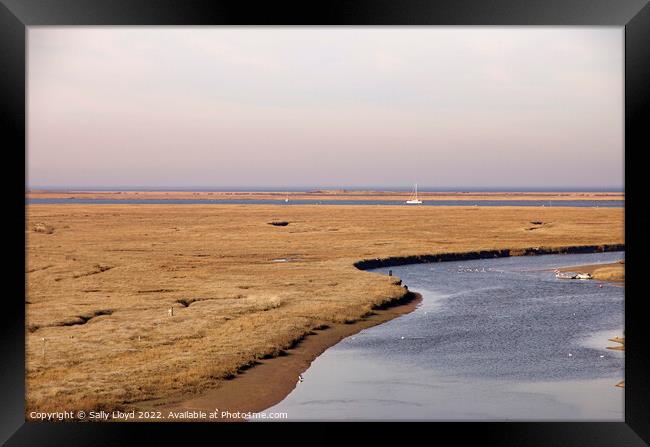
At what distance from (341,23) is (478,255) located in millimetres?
34588

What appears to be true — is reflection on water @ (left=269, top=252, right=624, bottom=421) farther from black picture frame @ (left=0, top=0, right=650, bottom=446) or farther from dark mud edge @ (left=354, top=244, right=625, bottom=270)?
dark mud edge @ (left=354, top=244, right=625, bottom=270)

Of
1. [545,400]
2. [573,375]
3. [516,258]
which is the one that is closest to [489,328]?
[573,375]

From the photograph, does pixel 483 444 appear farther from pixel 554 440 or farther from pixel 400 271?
pixel 400 271

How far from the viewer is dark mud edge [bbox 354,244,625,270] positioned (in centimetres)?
3569

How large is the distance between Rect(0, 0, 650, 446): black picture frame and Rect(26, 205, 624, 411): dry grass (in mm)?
5376

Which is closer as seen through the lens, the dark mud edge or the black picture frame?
the black picture frame

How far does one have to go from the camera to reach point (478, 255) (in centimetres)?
4056

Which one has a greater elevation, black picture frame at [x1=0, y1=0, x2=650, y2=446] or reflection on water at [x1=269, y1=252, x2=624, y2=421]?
black picture frame at [x1=0, y1=0, x2=650, y2=446]

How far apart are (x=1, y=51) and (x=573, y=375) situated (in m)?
12.9

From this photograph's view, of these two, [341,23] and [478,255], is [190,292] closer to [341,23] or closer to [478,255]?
[341,23]

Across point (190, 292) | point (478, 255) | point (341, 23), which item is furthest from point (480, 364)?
point (478, 255)

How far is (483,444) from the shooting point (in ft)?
22.7

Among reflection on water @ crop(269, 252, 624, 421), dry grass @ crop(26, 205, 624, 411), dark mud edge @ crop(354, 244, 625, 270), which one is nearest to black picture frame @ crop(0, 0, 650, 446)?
dry grass @ crop(26, 205, 624, 411)

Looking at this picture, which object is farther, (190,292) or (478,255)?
(478,255)
